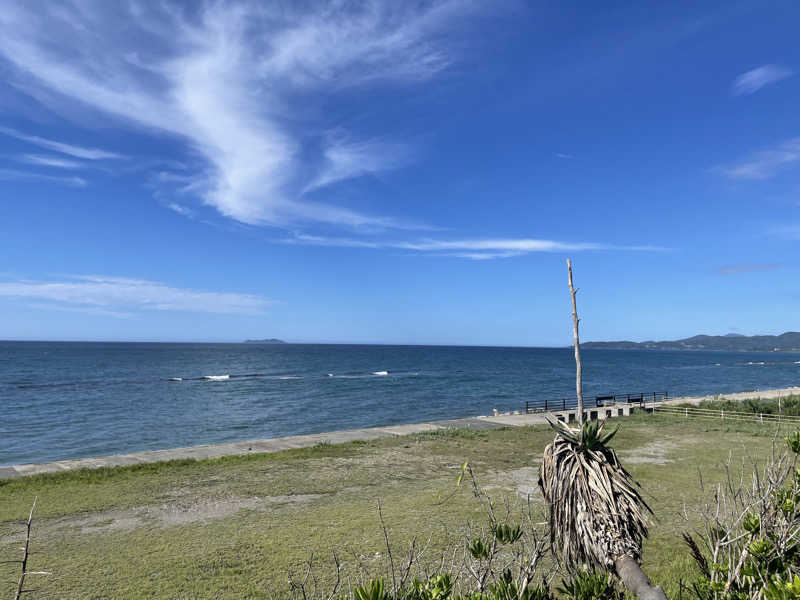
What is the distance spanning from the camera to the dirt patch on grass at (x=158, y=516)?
42.0 feet

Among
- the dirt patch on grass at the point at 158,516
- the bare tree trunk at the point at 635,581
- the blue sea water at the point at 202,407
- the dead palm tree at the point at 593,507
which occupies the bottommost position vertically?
the blue sea water at the point at 202,407

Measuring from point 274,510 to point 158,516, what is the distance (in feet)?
9.47

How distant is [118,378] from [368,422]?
2219 inches

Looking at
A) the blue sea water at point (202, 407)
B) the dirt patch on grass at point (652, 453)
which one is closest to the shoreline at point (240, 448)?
the dirt patch on grass at point (652, 453)

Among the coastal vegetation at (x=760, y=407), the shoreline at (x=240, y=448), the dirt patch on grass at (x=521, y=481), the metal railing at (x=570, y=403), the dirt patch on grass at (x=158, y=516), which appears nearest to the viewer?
the dirt patch on grass at (x=158, y=516)

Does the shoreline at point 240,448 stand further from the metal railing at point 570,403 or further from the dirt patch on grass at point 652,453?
the metal railing at point 570,403

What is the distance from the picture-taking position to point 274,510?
46.8ft

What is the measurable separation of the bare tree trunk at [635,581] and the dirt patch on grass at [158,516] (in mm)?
10809

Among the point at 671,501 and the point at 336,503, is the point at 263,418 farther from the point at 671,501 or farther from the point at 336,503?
the point at 671,501

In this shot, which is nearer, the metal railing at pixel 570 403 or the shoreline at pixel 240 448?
the shoreline at pixel 240 448

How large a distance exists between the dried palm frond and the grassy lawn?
50.9 inches

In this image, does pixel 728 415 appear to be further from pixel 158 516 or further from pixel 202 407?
pixel 202 407

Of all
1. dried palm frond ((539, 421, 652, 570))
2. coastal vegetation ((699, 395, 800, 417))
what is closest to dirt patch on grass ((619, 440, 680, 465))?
coastal vegetation ((699, 395, 800, 417))

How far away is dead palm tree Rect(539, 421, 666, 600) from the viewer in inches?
220
